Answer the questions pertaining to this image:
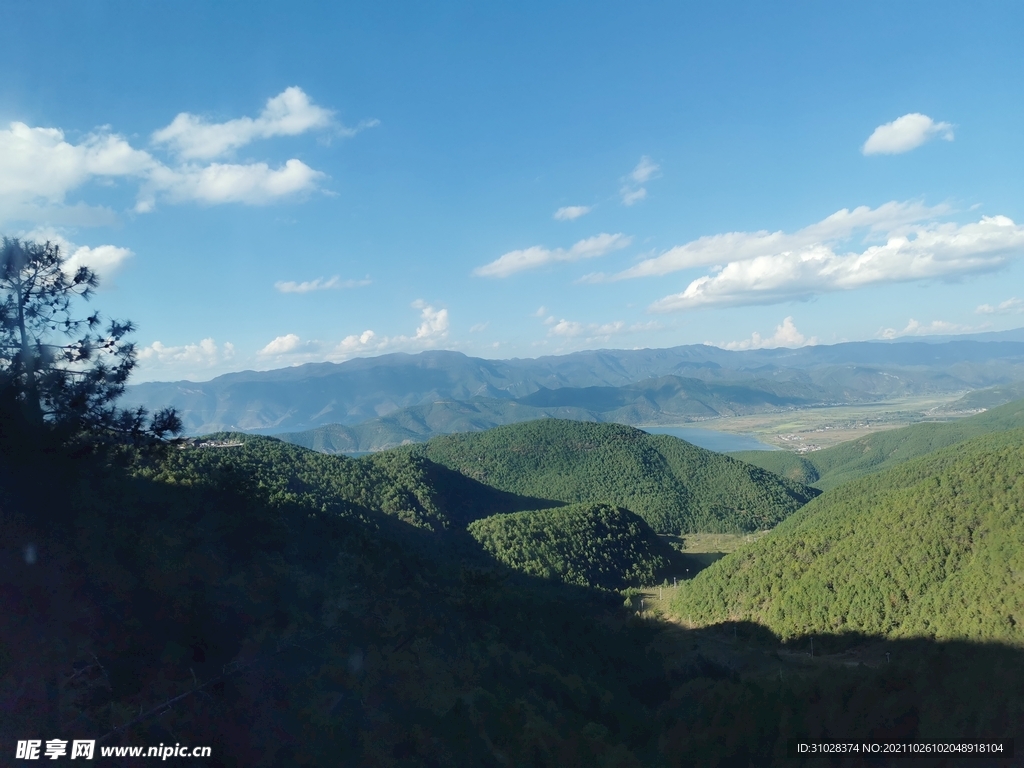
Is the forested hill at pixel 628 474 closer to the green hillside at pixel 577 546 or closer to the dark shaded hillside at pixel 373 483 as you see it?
the dark shaded hillside at pixel 373 483

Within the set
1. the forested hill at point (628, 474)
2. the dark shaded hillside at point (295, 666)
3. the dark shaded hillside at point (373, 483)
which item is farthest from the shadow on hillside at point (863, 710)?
the forested hill at point (628, 474)

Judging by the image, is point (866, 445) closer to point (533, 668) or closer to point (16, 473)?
point (533, 668)

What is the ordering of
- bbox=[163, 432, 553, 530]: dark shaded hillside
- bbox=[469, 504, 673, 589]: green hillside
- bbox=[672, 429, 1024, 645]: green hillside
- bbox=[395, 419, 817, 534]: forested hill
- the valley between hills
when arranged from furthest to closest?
bbox=[395, 419, 817, 534]: forested hill
bbox=[469, 504, 673, 589]: green hillside
bbox=[163, 432, 553, 530]: dark shaded hillside
bbox=[672, 429, 1024, 645]: green hillside
the valley between hills

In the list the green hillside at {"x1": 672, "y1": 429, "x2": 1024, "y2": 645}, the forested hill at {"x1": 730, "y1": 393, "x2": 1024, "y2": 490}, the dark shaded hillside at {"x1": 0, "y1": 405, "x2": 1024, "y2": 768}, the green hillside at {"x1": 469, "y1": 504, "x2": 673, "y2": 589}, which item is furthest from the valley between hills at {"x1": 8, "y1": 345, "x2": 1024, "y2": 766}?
the forested hill at {"x1": 730, "y1": 393, "x2": 1024, "y2": 490}

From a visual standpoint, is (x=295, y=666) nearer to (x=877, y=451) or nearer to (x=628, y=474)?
(x=628, y=474)

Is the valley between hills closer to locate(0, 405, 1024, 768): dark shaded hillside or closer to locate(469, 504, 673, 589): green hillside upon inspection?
locate(0, 405, 1024, 768): dark shaded hillside

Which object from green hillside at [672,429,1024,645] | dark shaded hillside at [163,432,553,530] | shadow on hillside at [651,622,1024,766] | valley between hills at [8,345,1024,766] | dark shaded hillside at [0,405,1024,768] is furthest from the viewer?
dark shaded hillside at [163,432,553,530]

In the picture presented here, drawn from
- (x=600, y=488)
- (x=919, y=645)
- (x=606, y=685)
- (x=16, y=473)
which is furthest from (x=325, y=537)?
(x=600, y=488)
